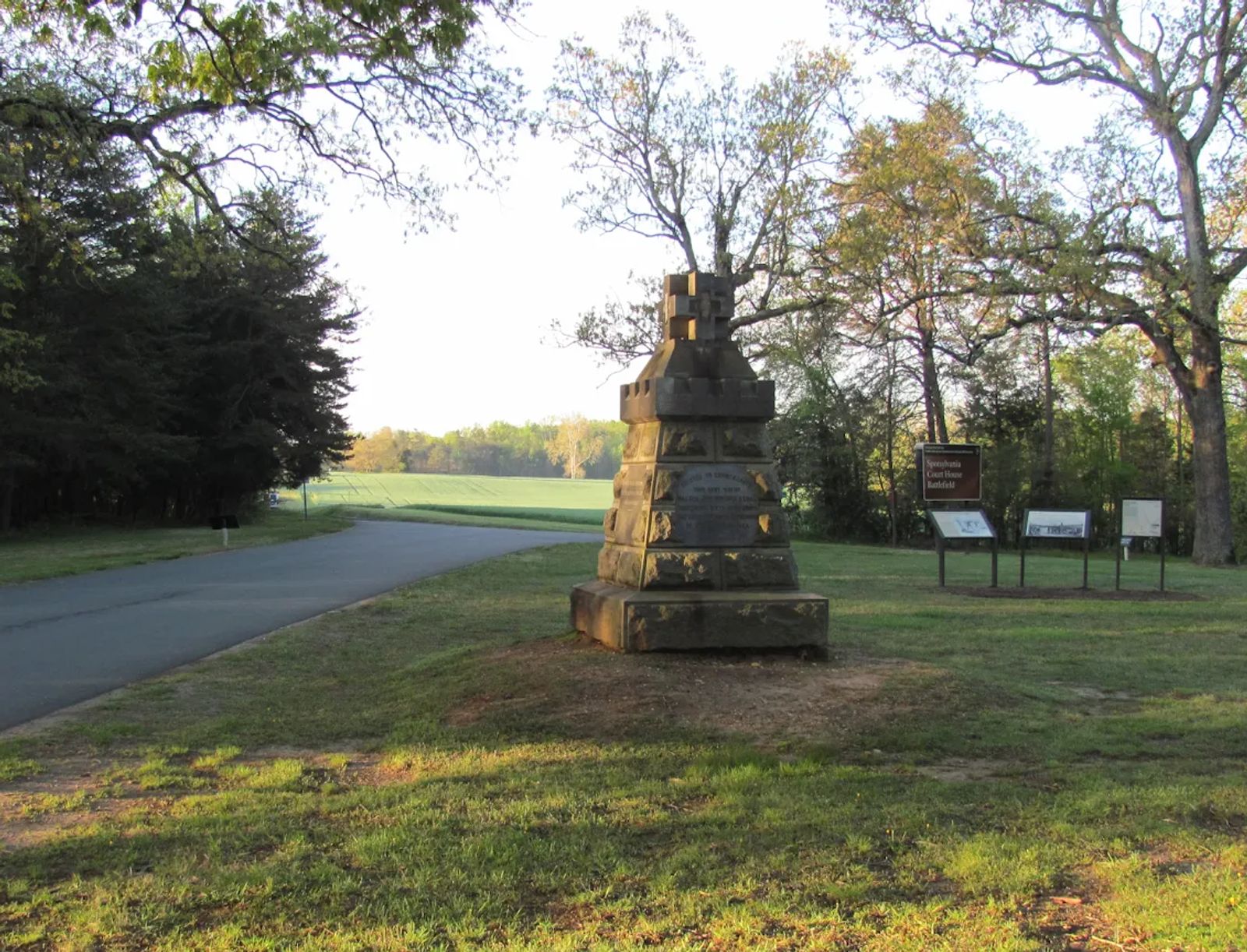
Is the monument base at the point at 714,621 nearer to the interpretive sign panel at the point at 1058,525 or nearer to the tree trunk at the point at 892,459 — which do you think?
the interpretive sign panel at the point at 1058,525

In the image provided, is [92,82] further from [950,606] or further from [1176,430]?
[1176,430]

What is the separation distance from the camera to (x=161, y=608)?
13.4m

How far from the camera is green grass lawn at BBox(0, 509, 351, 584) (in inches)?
758

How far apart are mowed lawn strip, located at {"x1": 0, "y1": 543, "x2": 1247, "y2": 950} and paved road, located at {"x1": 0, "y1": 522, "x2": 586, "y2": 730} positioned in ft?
2.77

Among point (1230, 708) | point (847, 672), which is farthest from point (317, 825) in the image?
point (1230, 708)

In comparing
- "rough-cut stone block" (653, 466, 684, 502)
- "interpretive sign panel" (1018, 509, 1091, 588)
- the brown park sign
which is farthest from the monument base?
"interpretive sign panel" (1018, 509, 1091, 588)

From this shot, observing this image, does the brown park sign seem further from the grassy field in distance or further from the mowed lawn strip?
the grassy field in distance

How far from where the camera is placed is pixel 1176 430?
45219 mm

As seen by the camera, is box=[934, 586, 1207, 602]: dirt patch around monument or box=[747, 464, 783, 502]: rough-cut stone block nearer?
box=[747, 464, 783, 502]: rough-cut stone block

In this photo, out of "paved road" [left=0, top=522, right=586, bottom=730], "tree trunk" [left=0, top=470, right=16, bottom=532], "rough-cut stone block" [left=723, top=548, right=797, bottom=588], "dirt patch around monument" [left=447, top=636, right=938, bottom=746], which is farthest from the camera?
"tree trunk" [left=0, top=470, right=16, bottom=532]

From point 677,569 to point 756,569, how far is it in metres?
0.61

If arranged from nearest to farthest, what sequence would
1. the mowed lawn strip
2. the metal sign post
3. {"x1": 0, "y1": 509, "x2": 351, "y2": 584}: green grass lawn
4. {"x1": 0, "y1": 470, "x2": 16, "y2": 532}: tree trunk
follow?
the mowed lawn strip
the metal sign post
{"x1": 0, "y1": 509, "x2": 351, "y2": 584}: green grass lawn
{"x1": 0, "y1": 470, "x2": 16, "y2": 532}: tree trunk

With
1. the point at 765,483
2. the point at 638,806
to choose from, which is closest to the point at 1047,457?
the point at 765,483

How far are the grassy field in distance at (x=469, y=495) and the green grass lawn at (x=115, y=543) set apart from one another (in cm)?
2047
